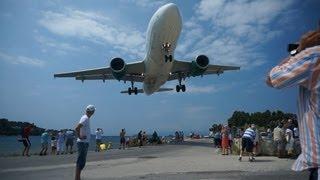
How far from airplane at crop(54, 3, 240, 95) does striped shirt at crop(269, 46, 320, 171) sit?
24830 millimetres

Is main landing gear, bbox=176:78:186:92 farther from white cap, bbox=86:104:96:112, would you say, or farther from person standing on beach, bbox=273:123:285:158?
white cap, bbox=86:104:96:112

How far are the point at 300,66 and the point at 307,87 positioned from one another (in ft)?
0.55

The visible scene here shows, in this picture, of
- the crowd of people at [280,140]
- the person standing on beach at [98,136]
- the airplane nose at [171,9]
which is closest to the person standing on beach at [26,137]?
the person standing on beach at [98,136]

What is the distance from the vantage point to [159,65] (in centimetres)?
2991

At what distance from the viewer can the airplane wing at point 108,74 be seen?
3406 cm

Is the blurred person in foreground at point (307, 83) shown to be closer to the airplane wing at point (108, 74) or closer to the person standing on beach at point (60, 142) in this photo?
the person standing on beach at point (60, 142)

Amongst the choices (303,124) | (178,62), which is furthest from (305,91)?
(178,62)

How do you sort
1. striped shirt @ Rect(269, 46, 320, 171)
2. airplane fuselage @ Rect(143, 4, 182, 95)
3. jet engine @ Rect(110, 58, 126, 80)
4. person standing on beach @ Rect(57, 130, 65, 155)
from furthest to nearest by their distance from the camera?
jet engine @ Rect(110, 58, 126, 80) → airplane fuselage @ Rect(143, 4, 182, 95) → person standing on beach @ Rect(57, 130, 65, 155) → striped shirt @ Rect(269, 46, 320, 171)

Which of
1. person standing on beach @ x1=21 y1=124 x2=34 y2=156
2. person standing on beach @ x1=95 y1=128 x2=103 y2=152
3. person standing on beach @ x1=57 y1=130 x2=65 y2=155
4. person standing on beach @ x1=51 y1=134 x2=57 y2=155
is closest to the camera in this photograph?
person standing on beach @ x1=21 y1=124 x2=34 y2=156

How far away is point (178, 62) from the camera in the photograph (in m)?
35.2

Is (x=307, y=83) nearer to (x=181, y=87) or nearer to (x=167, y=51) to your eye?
(x=167, y=51)

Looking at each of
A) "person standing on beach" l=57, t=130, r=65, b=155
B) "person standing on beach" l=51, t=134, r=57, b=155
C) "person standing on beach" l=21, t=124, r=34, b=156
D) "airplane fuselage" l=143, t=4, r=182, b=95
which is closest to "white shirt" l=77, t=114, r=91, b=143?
"person standing on beach" l=21, t=124, r=34, b=156

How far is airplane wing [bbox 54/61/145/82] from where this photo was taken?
34.1m

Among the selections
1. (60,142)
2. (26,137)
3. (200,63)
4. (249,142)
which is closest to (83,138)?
(249,142)
